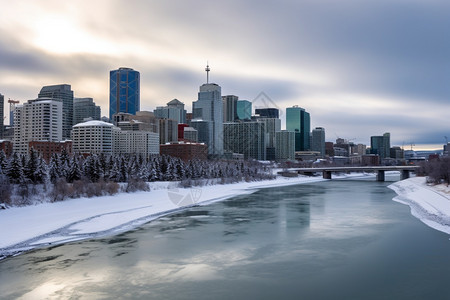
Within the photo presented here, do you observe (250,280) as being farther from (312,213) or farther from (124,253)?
(312,213)

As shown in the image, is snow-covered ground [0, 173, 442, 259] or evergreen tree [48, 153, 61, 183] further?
evergreen tree [48, 153, 61, 183]

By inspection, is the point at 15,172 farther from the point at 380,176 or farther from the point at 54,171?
the point at 380,176

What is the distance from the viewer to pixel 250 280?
20672 millimetres

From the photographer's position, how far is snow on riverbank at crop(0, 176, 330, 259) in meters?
31.8

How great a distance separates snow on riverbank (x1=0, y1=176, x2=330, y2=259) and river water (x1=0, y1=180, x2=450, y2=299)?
2.88 meters

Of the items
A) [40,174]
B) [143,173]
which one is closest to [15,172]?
[40,174]

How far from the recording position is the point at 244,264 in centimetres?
2389

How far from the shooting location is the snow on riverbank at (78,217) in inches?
1252

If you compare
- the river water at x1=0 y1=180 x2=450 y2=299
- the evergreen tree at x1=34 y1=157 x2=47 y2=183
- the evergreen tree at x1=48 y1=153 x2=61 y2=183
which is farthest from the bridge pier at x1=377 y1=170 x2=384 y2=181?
the evergreen tree at x1=34 y1=157 x2=47 y2=183

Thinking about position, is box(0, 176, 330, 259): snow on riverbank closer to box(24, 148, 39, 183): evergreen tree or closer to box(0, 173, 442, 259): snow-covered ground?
box(0, 173, 442, 259): snow-covered ground

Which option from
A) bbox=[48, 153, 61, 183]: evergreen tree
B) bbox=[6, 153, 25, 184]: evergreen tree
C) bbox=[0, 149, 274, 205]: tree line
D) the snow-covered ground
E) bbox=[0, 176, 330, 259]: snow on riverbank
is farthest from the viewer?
bbox=[48, 153, 61, 183]: evergreen tree

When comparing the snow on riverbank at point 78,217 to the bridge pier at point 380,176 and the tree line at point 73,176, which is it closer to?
the tree line at point 73,176

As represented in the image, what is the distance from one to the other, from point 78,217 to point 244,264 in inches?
1042

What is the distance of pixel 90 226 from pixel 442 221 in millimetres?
35713
